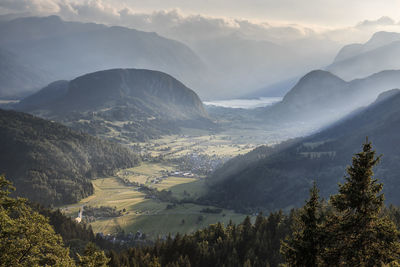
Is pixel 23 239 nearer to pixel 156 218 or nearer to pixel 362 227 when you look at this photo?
pixel 362 227

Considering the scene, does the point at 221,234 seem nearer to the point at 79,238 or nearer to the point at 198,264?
the point at 198,264

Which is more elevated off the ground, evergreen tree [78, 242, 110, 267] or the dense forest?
the dense forest

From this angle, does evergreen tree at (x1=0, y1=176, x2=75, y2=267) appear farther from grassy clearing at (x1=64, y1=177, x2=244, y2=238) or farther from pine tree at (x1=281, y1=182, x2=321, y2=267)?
grassy clearing at (x1=64, y1=177, x2=244, y2=238)

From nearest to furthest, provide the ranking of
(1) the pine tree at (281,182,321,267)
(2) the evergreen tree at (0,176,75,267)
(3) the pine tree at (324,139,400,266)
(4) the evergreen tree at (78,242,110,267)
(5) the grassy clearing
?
(3) the pine tree at (324,139,400,266), (1) the pine tree at (281,182,321,267), (2) the evergreen tree at (0,176,75,267), (4) the evergreen tree at (78,242,110,267), (5) the grassy clearing

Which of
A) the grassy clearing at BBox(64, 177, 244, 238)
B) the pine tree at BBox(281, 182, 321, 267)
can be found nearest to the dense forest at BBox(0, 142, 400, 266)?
the pine tree at BBox(281, 182, 321, 267)

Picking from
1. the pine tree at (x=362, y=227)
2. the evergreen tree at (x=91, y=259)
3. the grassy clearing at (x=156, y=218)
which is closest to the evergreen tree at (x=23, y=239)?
the evergreen tree at (x=91, y=259)

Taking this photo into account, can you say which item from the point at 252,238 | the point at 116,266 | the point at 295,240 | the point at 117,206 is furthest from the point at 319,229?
the point at 117,206
